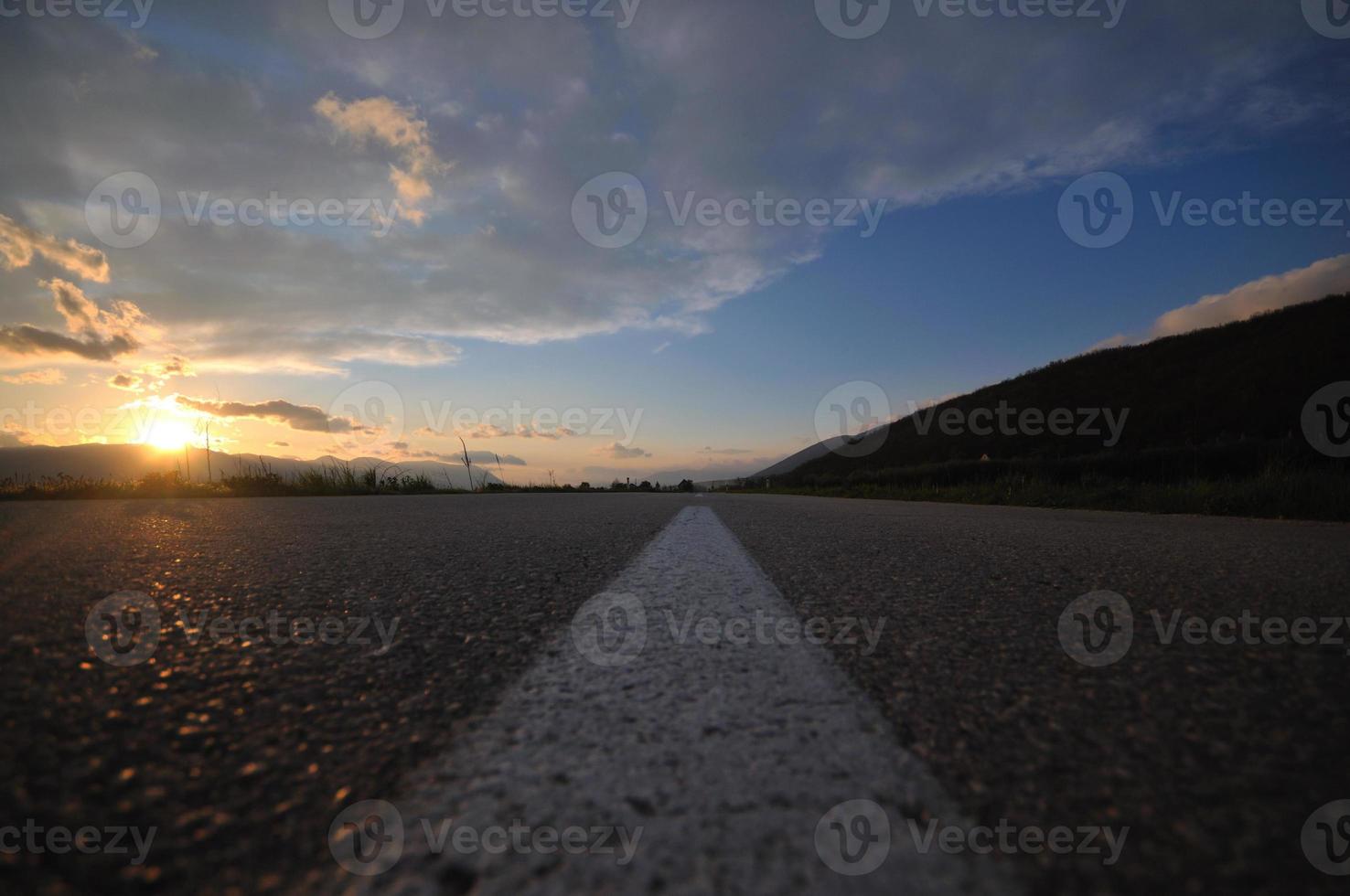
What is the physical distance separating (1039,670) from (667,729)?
1.02 m

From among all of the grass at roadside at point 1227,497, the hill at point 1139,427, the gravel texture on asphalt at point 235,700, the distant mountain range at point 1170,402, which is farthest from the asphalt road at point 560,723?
the distant mountain range at point 1170,402

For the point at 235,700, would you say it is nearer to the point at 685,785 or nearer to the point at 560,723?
the point at 560,723

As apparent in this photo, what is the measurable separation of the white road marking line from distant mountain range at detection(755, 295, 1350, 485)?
19985 millimetres

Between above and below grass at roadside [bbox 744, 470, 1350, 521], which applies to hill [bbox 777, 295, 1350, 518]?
above

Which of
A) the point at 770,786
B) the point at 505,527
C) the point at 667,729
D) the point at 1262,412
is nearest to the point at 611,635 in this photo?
the point at 667,729

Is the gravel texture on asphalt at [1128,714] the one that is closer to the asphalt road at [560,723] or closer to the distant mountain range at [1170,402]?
the asphalt road at [560,723]

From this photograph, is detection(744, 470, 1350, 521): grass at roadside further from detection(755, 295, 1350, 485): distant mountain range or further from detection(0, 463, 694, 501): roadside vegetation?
detection(0, 463, 694, 501): roadside vegetation

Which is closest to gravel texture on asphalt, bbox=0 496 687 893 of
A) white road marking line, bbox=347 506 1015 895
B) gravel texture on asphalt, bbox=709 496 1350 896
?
white road marking line, bbox=347 506 1015 895

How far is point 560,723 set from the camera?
3.98 feet

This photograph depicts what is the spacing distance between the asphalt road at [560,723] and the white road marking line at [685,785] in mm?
19

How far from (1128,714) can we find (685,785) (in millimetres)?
983

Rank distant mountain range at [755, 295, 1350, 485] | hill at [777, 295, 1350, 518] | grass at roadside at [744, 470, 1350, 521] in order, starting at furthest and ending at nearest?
distant mountain range at [755, 295, 1350, 485] < hill at [777, 295, 1350, 518] < grass at roadside at [744, 470, 1350, 521]

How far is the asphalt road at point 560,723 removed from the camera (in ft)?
2.73

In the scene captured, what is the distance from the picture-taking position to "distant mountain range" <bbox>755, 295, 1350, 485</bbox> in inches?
1071
